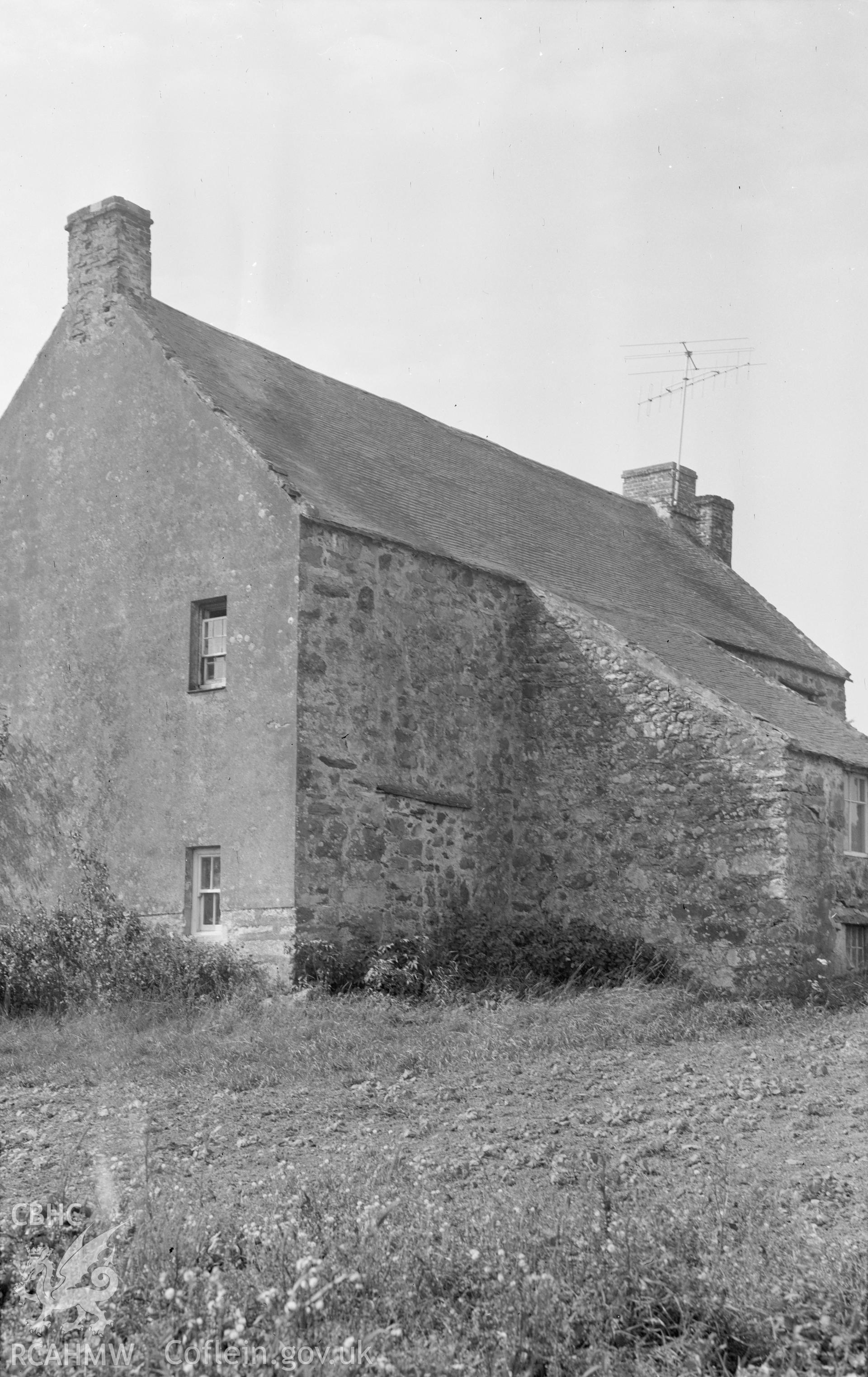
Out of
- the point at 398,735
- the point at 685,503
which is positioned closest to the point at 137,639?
the point at 398,735

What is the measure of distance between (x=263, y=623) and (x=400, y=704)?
2261mm

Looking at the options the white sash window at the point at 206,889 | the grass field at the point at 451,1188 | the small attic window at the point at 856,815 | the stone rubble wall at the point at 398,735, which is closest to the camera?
the grass field at the point at 451,1188

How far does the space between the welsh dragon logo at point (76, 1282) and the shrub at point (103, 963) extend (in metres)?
9.31

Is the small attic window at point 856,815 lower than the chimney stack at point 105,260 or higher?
lower

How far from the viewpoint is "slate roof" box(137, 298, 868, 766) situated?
19.5m

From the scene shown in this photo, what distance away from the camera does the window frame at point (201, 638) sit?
18.1 m

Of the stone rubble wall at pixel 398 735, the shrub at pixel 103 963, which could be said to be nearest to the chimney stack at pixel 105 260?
the stone rubble wall at pixel 398 735

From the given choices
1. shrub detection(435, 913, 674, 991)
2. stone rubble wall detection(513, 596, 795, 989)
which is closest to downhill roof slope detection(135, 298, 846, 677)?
stone rubble wall detection(513, 596, 795, 989)

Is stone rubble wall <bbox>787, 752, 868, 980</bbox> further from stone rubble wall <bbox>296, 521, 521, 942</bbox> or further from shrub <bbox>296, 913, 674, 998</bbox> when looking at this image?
stone rubble wall <bbox>296, 521, 521, 942</bbox>

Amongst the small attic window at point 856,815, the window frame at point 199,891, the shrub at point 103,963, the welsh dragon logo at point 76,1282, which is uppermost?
the small attic window at point 856,815

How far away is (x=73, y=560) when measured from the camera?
19812mm

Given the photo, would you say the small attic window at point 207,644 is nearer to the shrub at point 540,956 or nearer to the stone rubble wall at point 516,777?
the stone rubble wall at point 516,777

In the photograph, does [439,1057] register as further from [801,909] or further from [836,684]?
[836,684]

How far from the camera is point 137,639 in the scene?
61.8 ft
